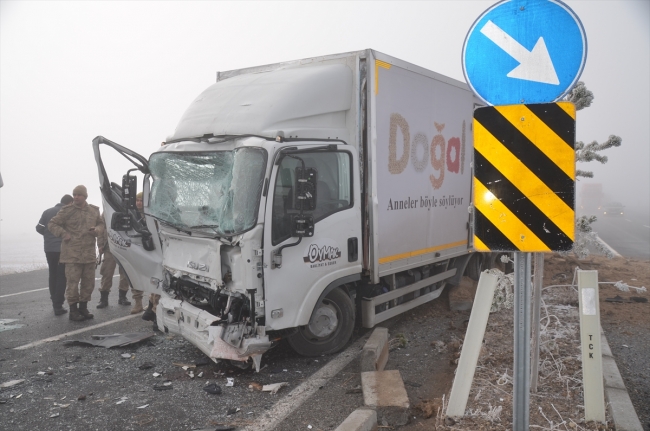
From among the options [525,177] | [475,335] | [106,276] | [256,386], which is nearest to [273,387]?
[256,386]

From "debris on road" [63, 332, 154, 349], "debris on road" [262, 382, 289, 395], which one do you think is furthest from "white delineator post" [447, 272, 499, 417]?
"debris on road" [63, 332, 154, 349]

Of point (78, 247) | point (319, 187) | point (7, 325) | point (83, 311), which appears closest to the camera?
point (319, 187)

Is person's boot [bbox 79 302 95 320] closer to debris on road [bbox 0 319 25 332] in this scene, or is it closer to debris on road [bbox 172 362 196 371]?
debris on road [bbox 0 319 25 332]

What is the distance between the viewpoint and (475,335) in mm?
3818

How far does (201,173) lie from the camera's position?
18.6ft

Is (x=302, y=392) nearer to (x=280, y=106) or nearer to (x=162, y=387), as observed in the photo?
(x=162, y=387)

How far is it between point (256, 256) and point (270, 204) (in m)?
0.52

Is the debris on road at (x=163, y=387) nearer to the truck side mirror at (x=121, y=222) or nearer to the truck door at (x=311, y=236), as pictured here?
the truck door at (x=311, y=236)

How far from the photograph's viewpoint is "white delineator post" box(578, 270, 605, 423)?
391cm

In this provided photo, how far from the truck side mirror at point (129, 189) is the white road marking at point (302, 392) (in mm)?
3071

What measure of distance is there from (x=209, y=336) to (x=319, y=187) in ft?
6.25

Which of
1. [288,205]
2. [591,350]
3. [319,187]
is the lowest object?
[591,350]

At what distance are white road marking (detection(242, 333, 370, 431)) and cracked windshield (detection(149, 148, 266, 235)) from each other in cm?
163

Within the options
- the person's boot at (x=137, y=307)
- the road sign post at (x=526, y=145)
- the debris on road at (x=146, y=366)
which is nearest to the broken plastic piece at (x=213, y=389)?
the debris on road at (x=146, y=366)
